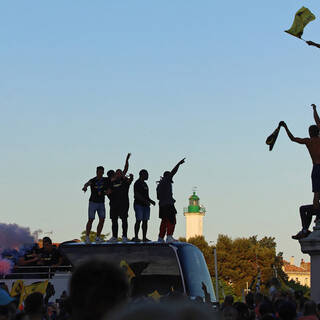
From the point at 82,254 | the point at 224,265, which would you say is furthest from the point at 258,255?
the point at 82,254

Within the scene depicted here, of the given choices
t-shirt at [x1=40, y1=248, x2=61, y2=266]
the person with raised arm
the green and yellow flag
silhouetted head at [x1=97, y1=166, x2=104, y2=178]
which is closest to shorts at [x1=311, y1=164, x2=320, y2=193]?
the person with raised arm

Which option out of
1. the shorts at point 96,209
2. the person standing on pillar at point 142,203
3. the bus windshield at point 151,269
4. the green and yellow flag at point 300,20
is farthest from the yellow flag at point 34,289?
the green and yellow flag at point 300,20

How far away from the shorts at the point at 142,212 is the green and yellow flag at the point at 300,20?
5.65m

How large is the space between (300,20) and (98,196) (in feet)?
20.7

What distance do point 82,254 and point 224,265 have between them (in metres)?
75.7

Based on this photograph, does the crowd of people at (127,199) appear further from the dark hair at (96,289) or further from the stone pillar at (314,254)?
the dark hair at (96,289)

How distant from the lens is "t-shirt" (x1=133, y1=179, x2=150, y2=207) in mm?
19188

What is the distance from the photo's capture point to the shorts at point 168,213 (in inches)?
758

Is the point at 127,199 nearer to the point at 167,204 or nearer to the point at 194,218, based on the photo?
the point at 167,204

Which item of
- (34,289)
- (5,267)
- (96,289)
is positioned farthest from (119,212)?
(96,289)

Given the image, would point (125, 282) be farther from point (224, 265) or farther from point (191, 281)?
point (224, 265)

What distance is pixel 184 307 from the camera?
6.08ft

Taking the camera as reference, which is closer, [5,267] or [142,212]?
[142,212]

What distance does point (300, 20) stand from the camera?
53.8ft
